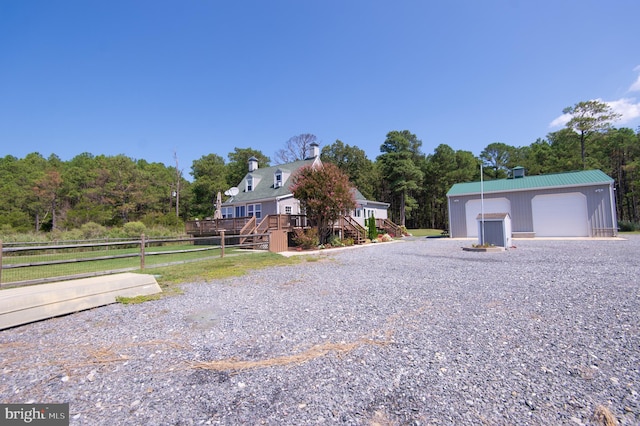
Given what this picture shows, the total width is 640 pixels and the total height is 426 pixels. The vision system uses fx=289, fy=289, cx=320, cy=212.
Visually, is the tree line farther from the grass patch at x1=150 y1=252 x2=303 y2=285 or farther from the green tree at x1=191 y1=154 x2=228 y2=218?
the grass patch at x1=150 y1=252 x2=303 y2=285

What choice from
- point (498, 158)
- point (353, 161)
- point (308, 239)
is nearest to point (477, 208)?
point (308, 239)

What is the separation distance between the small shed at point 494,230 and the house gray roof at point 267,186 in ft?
42.0

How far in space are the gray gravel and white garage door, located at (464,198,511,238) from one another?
16523mm

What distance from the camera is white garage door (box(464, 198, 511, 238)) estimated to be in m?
20.8

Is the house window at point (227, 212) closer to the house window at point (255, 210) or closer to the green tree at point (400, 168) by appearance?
the house window at point (255, 210)

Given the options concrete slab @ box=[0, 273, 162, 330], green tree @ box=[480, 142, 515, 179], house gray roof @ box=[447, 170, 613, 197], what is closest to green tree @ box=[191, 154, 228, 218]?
house gray roof @ box=[447, 170, 613, 197]

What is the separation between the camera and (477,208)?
21.5m

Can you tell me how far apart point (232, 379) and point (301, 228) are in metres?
14.9

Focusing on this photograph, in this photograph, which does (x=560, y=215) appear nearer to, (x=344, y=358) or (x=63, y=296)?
(x=344, y=358)

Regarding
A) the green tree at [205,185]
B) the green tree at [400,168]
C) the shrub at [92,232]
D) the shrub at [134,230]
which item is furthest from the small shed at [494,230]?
the green tree at [205,185]

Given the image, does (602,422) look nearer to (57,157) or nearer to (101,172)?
(101,172)

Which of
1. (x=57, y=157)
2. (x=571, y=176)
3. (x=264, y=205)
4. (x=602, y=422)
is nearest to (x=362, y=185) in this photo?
(x=264, y=205)

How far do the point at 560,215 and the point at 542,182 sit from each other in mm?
2443

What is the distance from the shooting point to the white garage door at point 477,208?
68.1 ft
